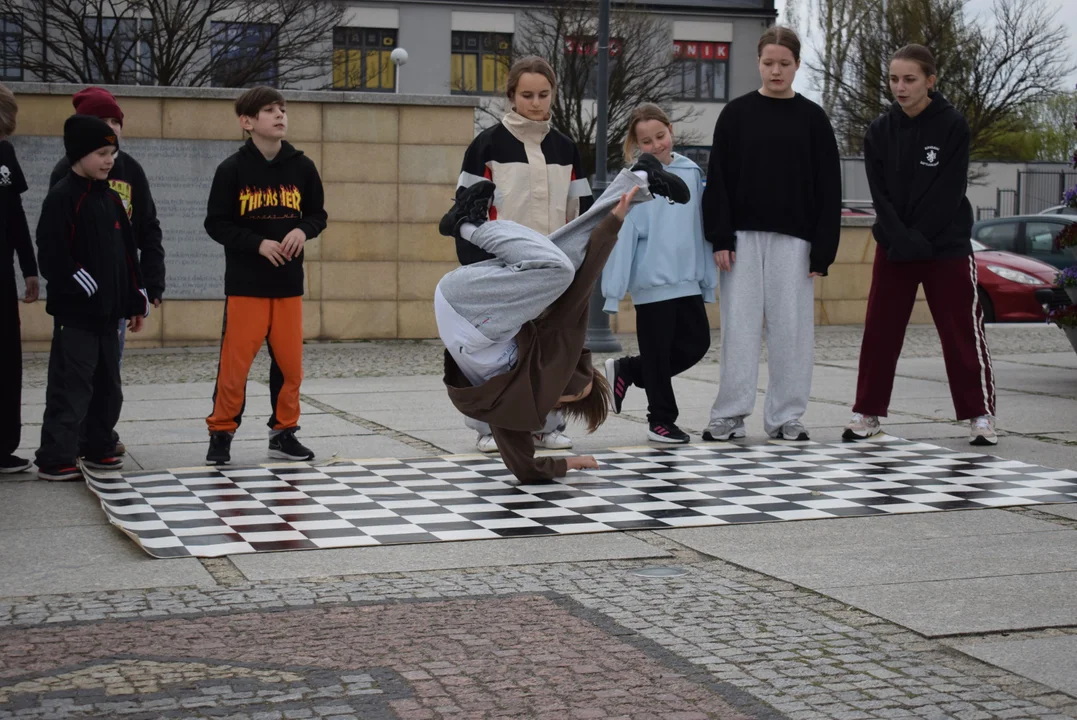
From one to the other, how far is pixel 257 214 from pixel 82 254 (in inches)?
32.8

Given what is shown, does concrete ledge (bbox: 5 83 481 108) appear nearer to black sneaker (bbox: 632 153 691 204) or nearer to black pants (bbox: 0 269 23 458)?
black pants (bbox: 0 269 23 458)

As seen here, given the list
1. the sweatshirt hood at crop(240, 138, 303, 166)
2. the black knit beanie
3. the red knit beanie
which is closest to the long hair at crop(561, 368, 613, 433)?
the sweatshirt hood at crop(240, 138, 303, 166)

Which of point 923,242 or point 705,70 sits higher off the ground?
point 705,70

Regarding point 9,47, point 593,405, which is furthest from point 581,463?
point 9,47

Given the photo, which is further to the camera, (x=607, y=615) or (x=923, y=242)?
(x=923, y=242)

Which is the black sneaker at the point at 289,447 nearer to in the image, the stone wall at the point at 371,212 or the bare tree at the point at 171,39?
the stone wall at the point at 371,212

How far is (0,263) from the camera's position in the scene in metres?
7.13

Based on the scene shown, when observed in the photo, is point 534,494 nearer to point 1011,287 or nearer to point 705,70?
point 1011,287

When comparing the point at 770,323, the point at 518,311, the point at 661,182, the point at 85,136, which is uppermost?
the point at 85,136

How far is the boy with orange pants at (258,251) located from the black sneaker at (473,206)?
1.02m

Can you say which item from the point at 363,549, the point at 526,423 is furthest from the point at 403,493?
the point at 363,549

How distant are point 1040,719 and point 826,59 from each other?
45028 millimetres

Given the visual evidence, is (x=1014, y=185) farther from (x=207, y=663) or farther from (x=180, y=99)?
(x=207, y=663)

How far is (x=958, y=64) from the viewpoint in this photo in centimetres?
4294
